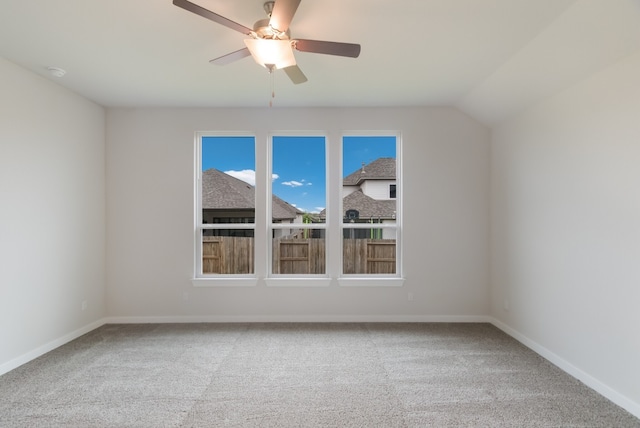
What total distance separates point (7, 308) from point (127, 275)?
1.33 m

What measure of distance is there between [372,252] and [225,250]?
196 centimetres

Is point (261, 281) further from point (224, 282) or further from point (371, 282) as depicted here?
point (371, 282)

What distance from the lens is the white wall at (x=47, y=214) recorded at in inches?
117

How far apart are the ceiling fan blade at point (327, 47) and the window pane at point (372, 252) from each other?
2620 mm

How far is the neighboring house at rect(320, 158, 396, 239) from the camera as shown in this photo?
4.43 metres

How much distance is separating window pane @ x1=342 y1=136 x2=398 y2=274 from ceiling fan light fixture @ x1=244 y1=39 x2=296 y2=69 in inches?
87.8

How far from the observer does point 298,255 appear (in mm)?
4441

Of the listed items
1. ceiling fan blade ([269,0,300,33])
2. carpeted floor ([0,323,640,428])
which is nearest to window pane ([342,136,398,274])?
carpeted floor ([0,323,640,428])

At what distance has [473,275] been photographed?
428 centimetres

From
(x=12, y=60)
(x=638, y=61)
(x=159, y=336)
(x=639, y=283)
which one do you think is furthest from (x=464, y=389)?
(x=12, y=60)

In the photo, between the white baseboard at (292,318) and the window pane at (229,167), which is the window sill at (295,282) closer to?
the white baseboard at (292,318)

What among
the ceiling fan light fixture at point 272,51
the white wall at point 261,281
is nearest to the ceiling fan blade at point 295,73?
the ceiling fan light fixture at point 272,51

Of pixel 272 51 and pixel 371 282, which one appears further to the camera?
pixel 371 282

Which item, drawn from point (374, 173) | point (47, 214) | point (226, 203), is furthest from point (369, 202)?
point (47, 214)
